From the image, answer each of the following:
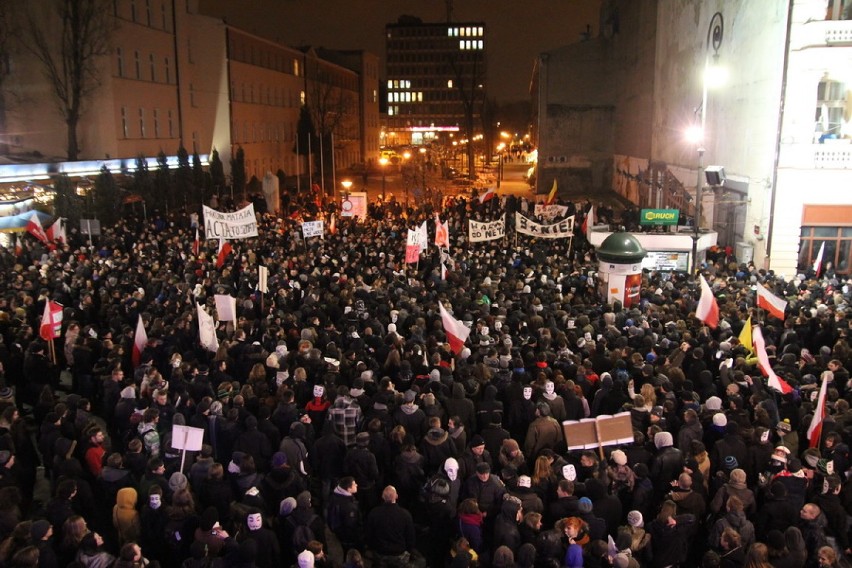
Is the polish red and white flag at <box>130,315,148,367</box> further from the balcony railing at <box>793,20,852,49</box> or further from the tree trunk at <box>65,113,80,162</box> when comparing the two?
the tree trunk at <box>65,113,80,162</box>

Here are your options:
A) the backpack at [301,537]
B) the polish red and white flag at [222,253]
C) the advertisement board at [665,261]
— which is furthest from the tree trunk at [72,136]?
the backpack at [301,537]

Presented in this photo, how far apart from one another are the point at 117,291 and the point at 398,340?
276 inches

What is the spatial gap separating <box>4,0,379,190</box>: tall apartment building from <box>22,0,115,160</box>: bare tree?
52 centimetres

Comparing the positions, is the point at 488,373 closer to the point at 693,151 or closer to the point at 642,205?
the point at 693,151

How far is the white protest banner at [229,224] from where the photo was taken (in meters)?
18.8

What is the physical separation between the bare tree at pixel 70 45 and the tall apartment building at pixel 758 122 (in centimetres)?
2867

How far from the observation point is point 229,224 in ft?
63.0

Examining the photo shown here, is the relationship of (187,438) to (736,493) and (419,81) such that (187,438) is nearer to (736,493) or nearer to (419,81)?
(736,493)

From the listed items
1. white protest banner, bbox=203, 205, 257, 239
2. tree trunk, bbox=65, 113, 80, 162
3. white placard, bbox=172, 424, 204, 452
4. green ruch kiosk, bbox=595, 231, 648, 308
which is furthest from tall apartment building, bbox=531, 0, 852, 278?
tree trunk, bbox=65, 113, 80, 162

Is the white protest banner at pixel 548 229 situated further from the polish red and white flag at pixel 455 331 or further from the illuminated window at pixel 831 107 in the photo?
the polish red and white flag at pixel 455 331

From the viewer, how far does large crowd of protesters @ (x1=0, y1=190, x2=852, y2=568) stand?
6.36 metres

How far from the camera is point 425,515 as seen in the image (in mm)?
7441

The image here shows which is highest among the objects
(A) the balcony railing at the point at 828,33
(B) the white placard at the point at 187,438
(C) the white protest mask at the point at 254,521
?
(A) the balcony railing at the point at 828,33

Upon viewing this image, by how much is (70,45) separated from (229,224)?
22258 mm
